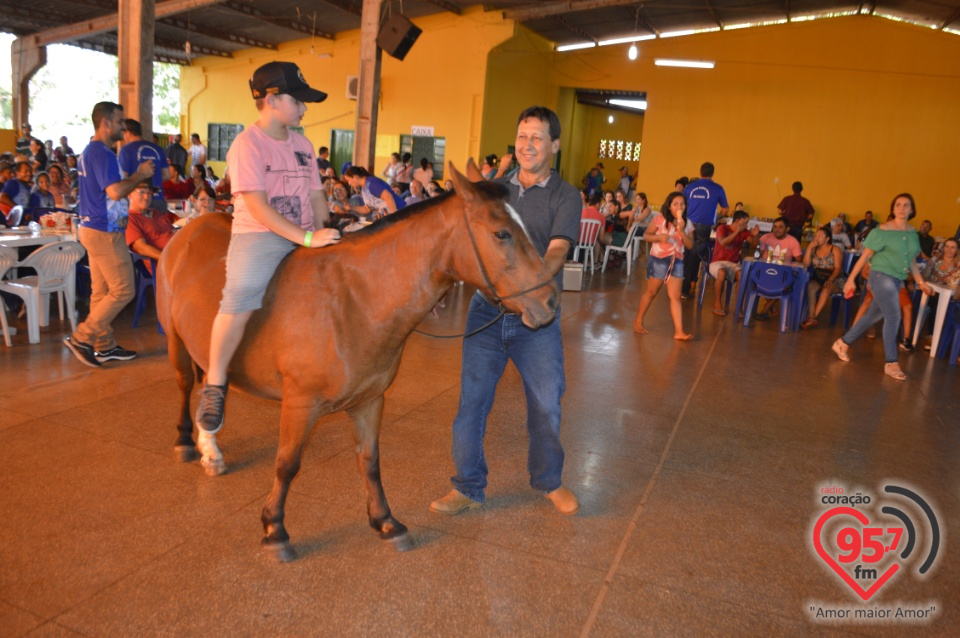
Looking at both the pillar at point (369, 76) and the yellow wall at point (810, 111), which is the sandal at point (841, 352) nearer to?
the pillar at point (369, 76)

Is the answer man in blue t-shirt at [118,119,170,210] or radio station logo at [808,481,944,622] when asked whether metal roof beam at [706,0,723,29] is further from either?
radio station logo at [808,481,944,622]

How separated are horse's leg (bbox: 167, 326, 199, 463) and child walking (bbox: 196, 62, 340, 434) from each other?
31.3 inches

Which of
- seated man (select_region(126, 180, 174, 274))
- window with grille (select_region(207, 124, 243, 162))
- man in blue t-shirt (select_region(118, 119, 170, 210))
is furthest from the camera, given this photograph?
window with grille (select_region(207, 124, 243, 162))

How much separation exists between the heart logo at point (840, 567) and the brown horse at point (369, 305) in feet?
6.25

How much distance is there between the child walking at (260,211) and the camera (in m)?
2.87

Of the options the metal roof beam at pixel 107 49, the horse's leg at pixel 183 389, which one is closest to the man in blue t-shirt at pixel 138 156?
the horse's leg at pixel 183 389

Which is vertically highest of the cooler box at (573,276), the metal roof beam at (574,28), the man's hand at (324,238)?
the metal roof beam at (574,28)

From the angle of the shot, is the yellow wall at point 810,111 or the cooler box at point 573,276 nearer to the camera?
the cooler box at point 573,276

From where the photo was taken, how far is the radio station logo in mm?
2849

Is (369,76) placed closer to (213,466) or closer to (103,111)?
(103,111)

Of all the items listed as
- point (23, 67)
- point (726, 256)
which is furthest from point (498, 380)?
point (23, 67)

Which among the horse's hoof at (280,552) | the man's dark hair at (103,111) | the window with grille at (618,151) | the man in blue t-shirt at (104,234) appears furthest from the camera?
the window with grille at (618,151)

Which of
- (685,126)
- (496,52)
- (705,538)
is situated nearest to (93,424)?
(705,538)

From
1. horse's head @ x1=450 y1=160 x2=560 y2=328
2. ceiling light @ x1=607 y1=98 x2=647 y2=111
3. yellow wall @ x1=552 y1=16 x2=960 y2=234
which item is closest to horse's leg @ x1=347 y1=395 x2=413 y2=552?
horse's head @ x1=450 y1=160 x2=560 y2=328
